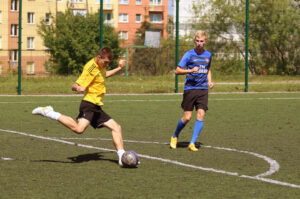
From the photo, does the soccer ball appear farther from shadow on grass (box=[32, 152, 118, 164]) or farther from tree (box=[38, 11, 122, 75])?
tree (box=[38, 11, 122, 75])

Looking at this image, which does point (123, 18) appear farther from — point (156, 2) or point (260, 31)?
point (260, 31)

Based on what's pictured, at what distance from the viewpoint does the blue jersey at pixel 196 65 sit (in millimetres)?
9727

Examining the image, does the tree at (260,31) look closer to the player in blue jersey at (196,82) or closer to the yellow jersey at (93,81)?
the player in blue jersey at (196,82)

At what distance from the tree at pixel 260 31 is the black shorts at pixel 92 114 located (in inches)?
753

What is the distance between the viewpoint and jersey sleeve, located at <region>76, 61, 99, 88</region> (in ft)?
26.7

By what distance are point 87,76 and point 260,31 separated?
23.9 metres

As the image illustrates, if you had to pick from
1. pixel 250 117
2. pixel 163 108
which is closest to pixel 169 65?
pixel 163 108

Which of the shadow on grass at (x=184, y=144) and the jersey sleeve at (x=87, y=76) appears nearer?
the jersey sleeve at (x=87, y=76)

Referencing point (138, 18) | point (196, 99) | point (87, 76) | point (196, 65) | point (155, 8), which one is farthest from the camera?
point (155, 8)

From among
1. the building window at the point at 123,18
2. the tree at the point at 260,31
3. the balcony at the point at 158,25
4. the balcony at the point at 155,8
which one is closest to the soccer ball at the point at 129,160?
the tree at the point at 260,31

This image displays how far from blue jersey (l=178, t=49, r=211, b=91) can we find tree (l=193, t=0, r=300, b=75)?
17.4 meters

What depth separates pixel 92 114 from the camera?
8305mm

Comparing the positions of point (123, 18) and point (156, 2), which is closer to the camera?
point (123, 18)

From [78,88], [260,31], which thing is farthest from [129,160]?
[260,31]
